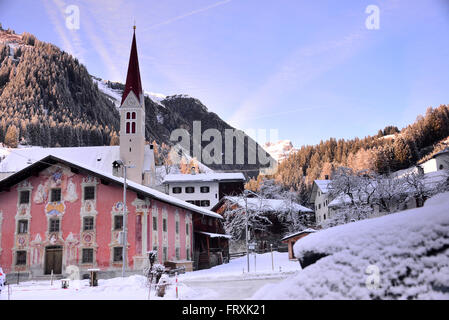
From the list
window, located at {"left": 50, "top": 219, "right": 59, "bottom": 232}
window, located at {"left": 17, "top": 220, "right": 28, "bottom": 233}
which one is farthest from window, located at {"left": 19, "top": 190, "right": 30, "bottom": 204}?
window, located at {"left": 50, "top": 219, "right": 59, "bottom": 232}

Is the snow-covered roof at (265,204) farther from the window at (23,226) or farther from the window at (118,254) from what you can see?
the window at (23,226)

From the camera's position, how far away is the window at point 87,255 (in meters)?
30.2

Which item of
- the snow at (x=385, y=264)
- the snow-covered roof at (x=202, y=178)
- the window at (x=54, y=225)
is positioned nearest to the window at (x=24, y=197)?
the window at (x=54, y=225)

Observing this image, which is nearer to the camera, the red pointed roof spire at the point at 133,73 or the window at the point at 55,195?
the window at the point at 55,195

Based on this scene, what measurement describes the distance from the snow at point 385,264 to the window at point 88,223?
26.1 meters

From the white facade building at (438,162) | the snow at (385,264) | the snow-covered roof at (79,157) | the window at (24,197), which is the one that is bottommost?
the snow at (385,264)

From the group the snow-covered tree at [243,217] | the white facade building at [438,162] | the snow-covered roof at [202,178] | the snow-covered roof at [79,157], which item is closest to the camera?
the white facade building at [438,162]

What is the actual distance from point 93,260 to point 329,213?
45860mm

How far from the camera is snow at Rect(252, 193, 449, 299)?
19.1ft

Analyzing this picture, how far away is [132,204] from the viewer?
30406 mm

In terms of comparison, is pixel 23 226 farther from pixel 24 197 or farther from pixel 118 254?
pixel 118 254

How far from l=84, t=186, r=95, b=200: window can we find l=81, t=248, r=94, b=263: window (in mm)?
3734
